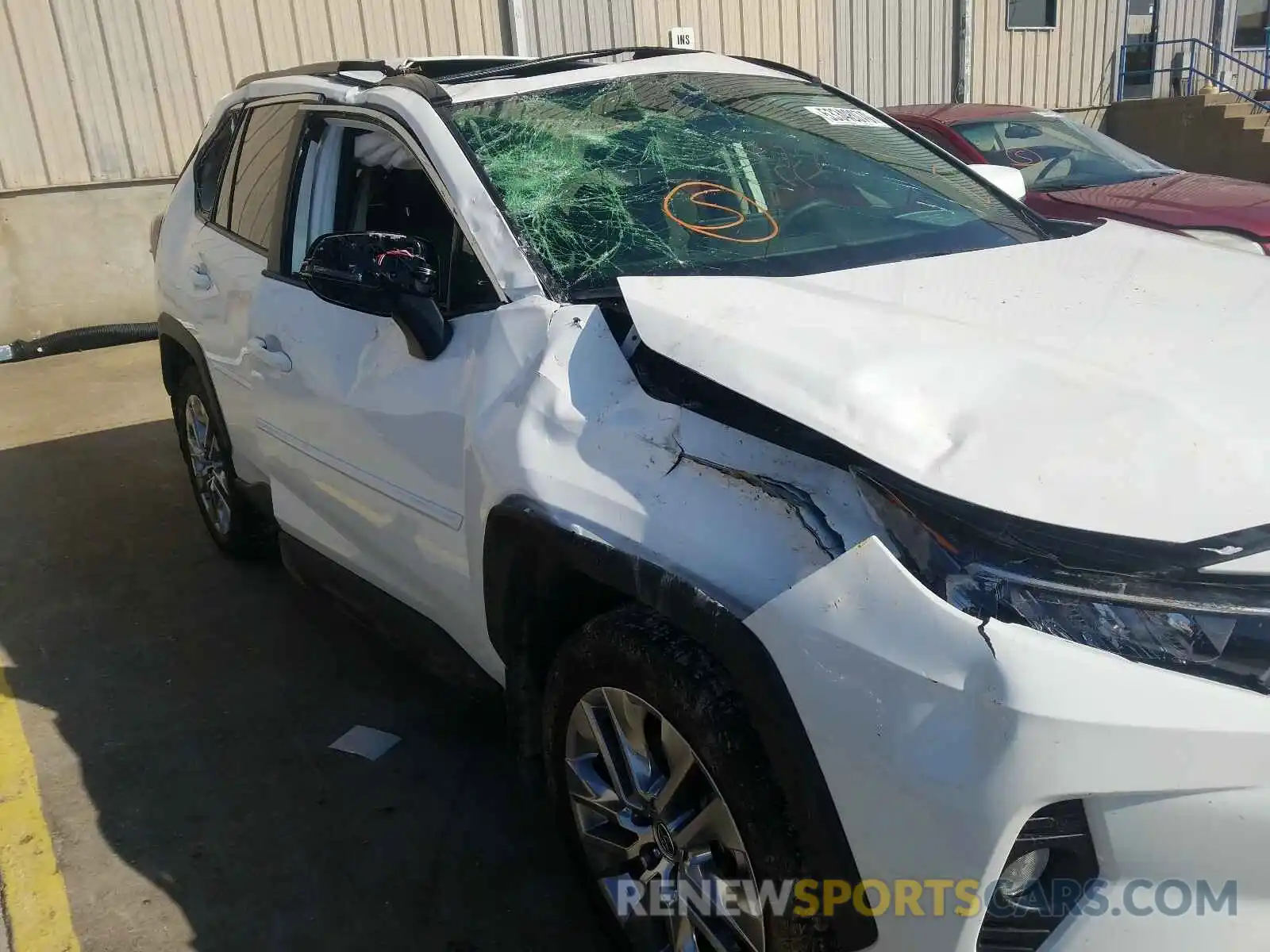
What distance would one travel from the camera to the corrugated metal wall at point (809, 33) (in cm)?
1124

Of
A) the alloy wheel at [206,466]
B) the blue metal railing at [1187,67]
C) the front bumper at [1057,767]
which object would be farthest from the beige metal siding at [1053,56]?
the front bumper at [1057,767]

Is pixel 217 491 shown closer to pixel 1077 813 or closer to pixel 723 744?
pixel 723 744

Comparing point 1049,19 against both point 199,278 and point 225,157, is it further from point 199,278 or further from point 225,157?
point 199,278

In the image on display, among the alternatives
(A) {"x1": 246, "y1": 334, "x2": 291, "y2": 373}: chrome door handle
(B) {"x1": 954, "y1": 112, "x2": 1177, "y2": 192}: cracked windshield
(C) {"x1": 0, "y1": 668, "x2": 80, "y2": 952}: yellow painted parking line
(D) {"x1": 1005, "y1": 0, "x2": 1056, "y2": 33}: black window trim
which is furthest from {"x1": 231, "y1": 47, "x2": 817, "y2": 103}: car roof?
(D) {"x1": 1005, "y1": 0, "x2": 1056, "y2": 33}: black window trim

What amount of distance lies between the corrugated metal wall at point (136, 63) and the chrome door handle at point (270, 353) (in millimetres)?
7100

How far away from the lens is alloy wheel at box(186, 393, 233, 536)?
14.9ft

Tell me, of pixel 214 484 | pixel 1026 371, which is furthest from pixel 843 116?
pixel 214 484

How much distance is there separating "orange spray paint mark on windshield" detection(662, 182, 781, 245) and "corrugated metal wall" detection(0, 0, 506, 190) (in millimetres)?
8133

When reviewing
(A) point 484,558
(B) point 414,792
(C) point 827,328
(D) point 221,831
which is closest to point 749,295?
(C) point 827,328

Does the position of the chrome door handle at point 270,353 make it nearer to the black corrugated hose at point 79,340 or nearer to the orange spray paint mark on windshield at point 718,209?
the orange spray paint mark on windshield at point 718,209

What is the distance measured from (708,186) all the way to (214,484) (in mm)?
2758

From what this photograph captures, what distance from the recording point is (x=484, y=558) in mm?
2402

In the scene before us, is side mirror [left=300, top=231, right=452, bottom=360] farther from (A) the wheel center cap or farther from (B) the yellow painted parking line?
(B) the yellow painted parking line

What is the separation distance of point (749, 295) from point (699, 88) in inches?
50.6
